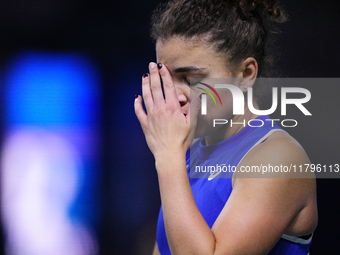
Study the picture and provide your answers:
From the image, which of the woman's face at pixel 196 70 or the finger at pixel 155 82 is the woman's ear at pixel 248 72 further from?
the finger at pixel 155 82

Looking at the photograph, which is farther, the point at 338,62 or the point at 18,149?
the point at 18,149

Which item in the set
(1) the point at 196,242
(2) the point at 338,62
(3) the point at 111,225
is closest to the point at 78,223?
(3) the point at 111,225

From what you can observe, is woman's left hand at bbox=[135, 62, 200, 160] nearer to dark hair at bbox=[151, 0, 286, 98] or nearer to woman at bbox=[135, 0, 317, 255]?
woman at bbox=[135, 0, 317, 255]

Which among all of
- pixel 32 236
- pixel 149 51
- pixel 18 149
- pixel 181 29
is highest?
pixel 149 51

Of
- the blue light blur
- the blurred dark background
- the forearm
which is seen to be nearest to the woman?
the forearm

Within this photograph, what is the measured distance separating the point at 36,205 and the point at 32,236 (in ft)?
0.57

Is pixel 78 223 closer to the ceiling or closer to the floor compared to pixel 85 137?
closer to the floor

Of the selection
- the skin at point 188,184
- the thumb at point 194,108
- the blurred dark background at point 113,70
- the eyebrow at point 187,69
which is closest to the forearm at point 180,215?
the skin at point 188,184

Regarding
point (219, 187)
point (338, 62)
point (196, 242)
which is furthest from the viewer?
point (338, 62)

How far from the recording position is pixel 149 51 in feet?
5.55

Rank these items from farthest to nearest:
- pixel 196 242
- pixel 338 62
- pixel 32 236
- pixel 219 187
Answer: pixel 32 236 < pixel 338 62 < pixel 219 187 < pixel 196 242

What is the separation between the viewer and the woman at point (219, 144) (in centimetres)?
58

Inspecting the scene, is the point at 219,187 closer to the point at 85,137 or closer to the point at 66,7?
the point at 85,137

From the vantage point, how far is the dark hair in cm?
77
